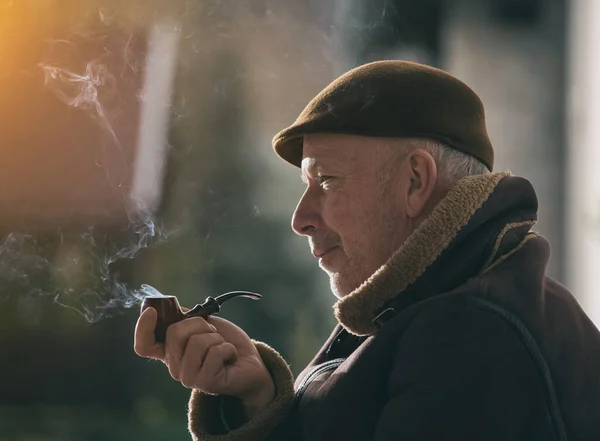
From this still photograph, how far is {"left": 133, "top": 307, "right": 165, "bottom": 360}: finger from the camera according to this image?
3.99 feet

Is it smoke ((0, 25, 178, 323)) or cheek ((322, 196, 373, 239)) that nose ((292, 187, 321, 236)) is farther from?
smoke ((0, 25, 178, 323))

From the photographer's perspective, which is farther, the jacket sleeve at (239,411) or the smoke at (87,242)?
the smoke at (87,242)

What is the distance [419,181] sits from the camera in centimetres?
114

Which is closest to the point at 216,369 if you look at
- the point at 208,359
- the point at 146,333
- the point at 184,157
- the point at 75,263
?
the point at 208,359

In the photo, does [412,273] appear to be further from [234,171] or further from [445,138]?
[234,171]

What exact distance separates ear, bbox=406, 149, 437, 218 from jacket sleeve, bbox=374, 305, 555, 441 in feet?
0.77

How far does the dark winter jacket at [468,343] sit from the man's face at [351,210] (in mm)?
84

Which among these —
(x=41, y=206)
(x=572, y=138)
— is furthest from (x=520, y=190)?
(x=572, y=138)

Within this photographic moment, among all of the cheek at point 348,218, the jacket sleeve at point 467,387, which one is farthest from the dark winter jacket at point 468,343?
the cheek at point 348,218

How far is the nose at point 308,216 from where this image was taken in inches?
48.8

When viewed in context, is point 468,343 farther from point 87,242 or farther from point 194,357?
point 87,242

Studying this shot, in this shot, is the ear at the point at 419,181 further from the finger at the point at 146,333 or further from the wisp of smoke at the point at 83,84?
the wisp of smoke at the point at 83,84

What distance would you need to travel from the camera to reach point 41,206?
7.59 ft

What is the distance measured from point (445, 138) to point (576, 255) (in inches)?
72.3
